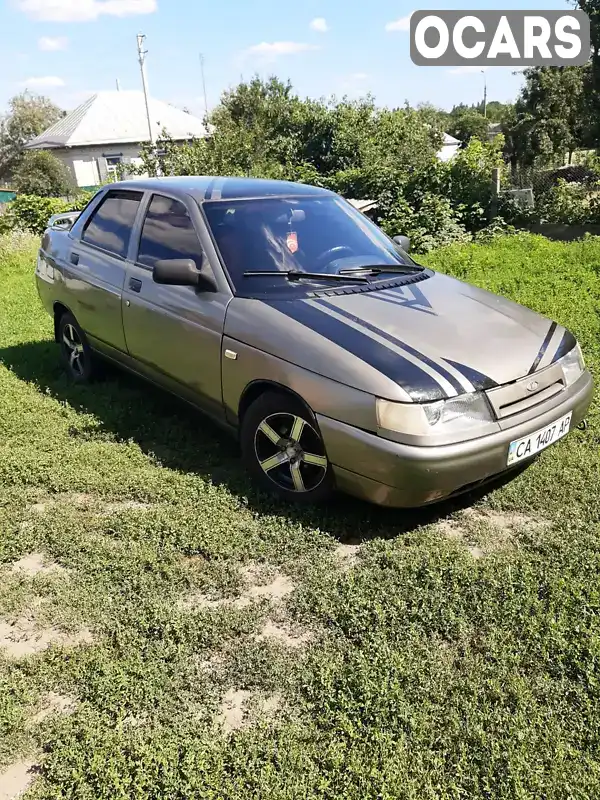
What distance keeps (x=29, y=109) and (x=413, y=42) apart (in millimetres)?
49123

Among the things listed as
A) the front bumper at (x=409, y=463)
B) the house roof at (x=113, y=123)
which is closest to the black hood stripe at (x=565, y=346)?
the front bumper at (x=409, y=463)

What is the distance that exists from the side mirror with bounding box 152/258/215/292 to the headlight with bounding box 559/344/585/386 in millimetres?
2103

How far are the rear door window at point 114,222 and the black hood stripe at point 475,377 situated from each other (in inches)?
109

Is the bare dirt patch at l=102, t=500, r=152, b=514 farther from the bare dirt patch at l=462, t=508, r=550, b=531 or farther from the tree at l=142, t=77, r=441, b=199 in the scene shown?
the tree at l=142, t=77, r=441, b=199

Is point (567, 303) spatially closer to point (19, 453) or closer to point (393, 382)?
point (393, 382)

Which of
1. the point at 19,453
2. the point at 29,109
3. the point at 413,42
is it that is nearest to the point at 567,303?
the point at 19,453

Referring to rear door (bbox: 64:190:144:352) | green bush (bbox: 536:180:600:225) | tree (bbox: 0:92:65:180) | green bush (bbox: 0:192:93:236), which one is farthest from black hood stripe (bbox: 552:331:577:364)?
tree (bbox: 0:92:65:180)

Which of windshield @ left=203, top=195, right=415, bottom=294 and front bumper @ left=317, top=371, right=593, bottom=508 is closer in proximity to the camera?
front bumper @ left=317, top=371, right=593, bottom=508

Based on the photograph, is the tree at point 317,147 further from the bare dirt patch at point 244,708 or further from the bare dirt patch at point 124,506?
the bare dirt patch at point 244,708

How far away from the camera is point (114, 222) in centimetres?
512

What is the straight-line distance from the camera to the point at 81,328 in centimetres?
552

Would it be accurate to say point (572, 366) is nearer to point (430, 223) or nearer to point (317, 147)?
point (430, 223)

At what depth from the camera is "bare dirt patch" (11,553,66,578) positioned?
3227 mm

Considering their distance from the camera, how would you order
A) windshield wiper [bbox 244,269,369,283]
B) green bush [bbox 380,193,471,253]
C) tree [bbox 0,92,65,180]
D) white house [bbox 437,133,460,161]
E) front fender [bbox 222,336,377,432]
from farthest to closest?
tree [bbox 0,92,65,180]
white house [bbox 437,133,460,161]
green bush [bbox 380,193,471,253]
windshield wiper [bbox 244,269,369,283]
front fender [bbox 222,336,377,432]
